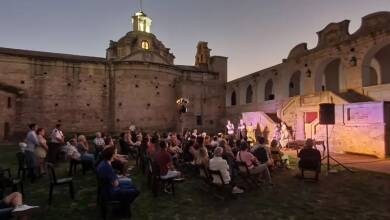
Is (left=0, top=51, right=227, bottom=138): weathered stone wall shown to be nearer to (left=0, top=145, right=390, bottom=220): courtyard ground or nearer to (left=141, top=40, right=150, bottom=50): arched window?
(left=141, top=40, right=150, bottom=50): arched window

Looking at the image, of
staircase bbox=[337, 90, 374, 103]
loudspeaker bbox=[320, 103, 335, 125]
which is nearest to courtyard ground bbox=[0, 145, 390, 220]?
loudspeaker bbox=[320, 103, 335, 125]

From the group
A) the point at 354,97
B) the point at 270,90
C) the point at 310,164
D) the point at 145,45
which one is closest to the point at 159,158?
the point at 310,164

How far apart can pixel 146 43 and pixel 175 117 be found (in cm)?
1233

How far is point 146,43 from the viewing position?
127 feet

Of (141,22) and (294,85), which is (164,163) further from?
(141,22)

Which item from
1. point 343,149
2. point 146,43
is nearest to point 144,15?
point 146,43

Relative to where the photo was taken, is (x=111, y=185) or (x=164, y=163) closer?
(x=111, y=185)

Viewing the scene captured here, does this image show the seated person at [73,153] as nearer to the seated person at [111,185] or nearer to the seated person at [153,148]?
the seated person at [153,148]

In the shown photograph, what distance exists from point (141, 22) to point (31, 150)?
36.3 m

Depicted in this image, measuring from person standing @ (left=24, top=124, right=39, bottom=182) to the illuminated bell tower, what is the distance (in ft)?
116

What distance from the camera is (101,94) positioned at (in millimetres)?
31281

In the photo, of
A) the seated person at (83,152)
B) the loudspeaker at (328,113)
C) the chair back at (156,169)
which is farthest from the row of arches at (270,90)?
the chair back at (156,169)

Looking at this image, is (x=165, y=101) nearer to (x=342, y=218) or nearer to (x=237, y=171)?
(x=237, y=171)

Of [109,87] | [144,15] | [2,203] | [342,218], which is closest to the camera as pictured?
[2,203]
